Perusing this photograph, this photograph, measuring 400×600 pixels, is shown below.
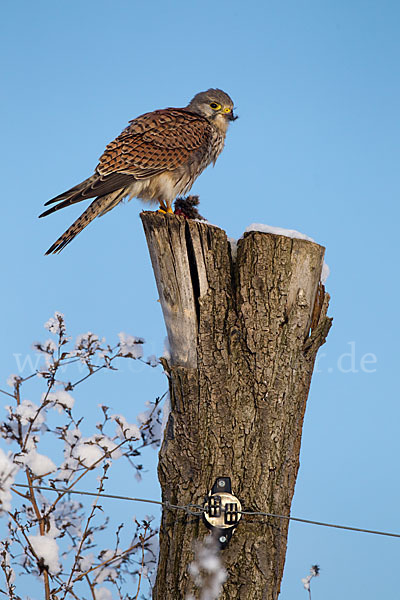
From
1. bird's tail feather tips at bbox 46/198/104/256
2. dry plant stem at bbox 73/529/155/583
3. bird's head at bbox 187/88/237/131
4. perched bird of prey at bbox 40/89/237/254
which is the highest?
bird's head at bbox 187/88/237/131

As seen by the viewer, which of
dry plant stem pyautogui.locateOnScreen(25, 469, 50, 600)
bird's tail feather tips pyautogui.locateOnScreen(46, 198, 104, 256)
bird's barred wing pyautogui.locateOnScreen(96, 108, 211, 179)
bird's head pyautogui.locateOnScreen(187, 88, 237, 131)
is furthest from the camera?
bird's head pyautogui.locateOnScreen(187, 88, 237, 131)

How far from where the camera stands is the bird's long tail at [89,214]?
3.81 meters

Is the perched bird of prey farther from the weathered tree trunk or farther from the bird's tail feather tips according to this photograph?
the weathered tree trunk

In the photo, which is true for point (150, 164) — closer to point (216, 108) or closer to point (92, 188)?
point (92, 188)

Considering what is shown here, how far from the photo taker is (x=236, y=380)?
2.80 metres

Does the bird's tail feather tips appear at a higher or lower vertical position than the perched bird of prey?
lower

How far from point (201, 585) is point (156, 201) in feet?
8.96

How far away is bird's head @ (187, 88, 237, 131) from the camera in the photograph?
203 inches

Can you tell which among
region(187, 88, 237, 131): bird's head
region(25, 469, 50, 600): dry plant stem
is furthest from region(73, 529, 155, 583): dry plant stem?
region(187, 88, 237, 131): bird's head

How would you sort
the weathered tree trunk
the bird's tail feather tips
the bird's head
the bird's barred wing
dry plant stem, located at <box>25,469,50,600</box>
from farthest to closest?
the bird's head < the bird's barred wing < the bird's tail feather tips < dry plant stem, located at <box>25,469,50,600</box> < the weathered tree trunk

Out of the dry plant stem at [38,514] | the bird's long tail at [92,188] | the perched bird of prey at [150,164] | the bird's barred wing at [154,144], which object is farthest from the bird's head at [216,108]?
the dry plant stem at [38,514]

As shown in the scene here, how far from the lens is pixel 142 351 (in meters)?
3.60

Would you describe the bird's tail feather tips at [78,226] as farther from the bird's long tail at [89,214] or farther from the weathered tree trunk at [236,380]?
the weathered tree trunk at [236,380]

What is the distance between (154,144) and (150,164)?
0.19 m
